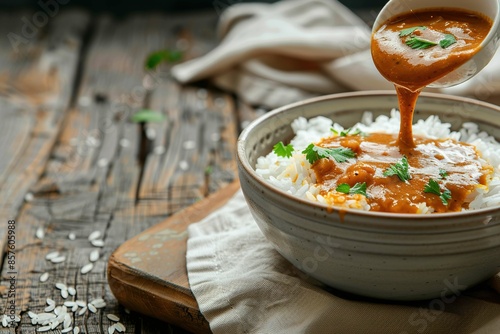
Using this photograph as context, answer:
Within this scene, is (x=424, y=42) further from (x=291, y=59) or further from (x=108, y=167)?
(x=291, y=59)

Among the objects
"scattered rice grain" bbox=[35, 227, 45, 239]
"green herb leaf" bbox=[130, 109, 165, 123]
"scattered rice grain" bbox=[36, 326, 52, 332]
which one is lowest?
"green herb leaf" bbox=[130, 109, 165, 123]

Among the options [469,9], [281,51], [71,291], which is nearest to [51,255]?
[71,291]

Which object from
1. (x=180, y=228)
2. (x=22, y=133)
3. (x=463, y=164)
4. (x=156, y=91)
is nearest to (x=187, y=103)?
(x=156, y=91)

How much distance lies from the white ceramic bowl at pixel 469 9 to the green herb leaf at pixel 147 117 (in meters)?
1.99

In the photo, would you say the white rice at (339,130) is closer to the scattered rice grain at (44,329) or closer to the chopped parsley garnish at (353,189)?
the chopped parsley garnish at (353,189)

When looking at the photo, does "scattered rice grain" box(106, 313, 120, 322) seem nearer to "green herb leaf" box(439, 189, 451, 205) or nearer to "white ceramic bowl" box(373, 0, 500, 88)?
"green herb leaf" box(439, 189, 451, 205)

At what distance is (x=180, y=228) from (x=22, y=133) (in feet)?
5.52

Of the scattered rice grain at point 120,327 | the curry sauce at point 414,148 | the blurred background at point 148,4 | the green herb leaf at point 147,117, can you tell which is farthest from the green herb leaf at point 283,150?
the blurred background at point 148,4

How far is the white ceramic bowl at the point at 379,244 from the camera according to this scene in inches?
74.2

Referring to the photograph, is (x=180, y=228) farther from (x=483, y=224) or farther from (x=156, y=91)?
(x=156, y=91)

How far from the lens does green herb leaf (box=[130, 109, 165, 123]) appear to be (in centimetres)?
411

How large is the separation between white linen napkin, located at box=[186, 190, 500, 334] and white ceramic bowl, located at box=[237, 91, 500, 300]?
0.18 feet

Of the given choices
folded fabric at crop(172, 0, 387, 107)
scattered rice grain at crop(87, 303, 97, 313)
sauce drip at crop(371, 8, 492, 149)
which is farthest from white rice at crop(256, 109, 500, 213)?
folded fabric at crop(172, 0, 387, 107)

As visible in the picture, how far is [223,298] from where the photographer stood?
7.35ft
